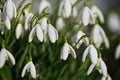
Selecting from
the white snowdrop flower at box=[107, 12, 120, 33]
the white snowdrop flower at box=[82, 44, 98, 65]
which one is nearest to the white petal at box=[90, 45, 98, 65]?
the white snowdrop flower at box=[82, 44, 98, 65]

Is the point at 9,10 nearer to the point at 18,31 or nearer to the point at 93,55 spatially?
the point at 18,31


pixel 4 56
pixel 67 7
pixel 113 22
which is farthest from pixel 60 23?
pixel 113 22

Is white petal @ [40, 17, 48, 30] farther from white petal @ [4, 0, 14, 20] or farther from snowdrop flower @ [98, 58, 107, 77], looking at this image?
snowdrop flower @ [98, 58, 107, 77]

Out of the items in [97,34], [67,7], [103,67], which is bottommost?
[103,67]

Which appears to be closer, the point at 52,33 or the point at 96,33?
the point at 52,33

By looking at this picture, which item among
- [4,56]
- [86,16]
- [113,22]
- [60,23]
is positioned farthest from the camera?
[113,22]

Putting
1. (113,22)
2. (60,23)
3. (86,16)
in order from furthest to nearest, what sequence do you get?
1. (113,22)
2. (60,23)
3. (86,16)

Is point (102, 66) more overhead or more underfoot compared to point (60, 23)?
more underfoot

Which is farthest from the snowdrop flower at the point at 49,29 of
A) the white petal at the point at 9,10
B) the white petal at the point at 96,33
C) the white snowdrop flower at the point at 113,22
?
the white snowdrop flower at the point at 113,22

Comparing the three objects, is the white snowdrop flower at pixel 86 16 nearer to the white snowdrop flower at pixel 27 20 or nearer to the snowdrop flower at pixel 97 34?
the snowdrop flower at pixel 97 34
